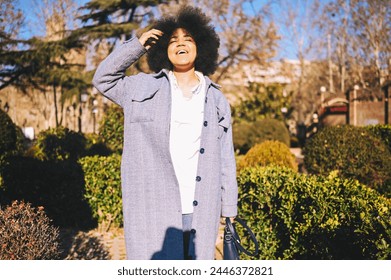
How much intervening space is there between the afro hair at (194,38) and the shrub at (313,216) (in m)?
1.53

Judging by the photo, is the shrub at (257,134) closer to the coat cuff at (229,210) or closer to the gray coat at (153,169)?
the coat cuff at (229,210)

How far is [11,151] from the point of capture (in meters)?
7.73

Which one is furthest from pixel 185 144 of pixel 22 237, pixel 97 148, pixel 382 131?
pixel 382 131

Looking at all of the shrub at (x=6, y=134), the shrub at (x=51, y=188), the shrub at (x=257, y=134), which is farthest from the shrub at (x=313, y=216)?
the shrub at (x=257, y=134)

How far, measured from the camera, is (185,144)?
225cm

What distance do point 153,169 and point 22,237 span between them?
1.57 m

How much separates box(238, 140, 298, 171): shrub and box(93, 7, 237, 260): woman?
4627 mm

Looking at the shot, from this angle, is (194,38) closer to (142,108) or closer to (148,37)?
(148,37)

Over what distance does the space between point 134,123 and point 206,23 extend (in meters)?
1.02

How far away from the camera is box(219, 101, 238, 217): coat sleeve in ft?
7.92

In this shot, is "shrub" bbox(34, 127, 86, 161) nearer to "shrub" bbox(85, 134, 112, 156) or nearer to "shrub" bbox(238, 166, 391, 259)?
"shrub" bbox(85, 134, 112, 156)

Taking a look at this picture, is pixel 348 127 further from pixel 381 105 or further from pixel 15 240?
pixel 381 105

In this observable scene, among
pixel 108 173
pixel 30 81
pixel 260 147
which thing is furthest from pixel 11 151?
pixel 30 81

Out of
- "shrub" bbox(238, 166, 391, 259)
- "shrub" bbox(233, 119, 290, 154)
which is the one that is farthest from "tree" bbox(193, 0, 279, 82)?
"shrub" bbox(238, 166, 391, 259)
